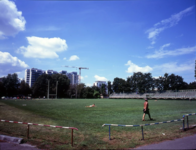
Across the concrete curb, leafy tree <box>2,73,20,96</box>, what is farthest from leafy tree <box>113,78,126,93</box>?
the concrete curb

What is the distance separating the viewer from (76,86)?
107 metres

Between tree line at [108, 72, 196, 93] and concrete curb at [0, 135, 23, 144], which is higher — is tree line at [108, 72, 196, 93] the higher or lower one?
the higher one

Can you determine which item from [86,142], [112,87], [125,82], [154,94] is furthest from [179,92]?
[86,142]

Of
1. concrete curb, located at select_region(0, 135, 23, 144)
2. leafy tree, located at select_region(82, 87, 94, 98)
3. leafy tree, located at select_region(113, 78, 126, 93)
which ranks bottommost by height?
leafy tree, located at select_region(82, 87, 94, 98)

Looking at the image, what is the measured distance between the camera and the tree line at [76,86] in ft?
313

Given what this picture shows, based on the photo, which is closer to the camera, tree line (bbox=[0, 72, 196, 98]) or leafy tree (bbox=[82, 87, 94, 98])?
tree line (bbox=[0, 72, 196, 98])

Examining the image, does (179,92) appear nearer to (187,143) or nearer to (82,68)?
(187,143)

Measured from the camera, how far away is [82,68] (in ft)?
481

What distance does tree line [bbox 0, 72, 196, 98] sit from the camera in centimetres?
9531

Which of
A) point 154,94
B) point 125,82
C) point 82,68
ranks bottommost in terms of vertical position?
point 154,94

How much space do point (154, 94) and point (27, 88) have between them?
272ft

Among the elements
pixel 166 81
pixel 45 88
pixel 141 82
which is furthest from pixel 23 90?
pixel 166 81

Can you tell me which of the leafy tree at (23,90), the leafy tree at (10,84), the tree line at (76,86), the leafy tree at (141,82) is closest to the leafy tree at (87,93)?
the tree line at (76,86)

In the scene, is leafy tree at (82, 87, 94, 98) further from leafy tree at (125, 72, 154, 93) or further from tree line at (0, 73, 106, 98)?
leafy tree at (125, 72, 154, 93)
